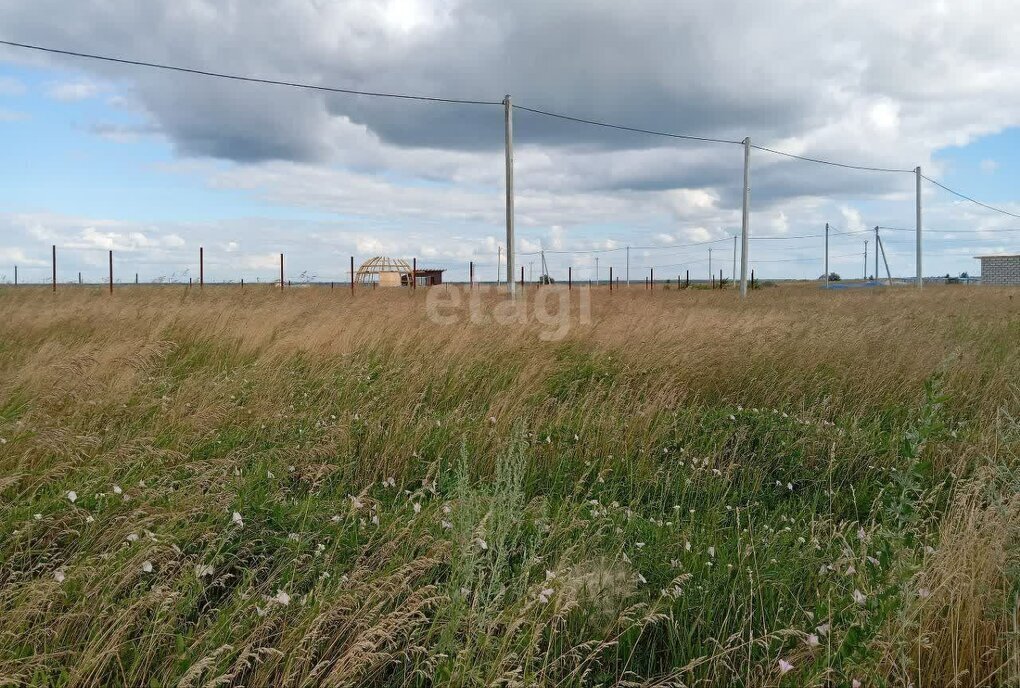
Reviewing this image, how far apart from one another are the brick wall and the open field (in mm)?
86010

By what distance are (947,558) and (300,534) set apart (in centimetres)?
276

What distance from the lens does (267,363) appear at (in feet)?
23.6

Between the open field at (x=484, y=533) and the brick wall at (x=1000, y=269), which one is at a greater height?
the brick wall at (x=1000, y=269)

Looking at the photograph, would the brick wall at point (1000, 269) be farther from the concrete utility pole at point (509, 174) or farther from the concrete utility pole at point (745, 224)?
the concrete utility pole at point (509, 174)

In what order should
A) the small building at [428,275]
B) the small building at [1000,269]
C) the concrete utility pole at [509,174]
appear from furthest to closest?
the small building at [1000,269] → the small building at [428,275] → the concrete utility pole at [509,174]

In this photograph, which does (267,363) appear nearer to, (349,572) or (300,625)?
(349,572)

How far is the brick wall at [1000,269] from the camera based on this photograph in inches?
3044

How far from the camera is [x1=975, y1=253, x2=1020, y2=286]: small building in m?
77.3

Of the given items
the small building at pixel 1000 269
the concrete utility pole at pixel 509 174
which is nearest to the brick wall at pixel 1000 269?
the small building at pixel 1000 269

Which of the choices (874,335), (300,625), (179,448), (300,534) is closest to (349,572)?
(300,534)

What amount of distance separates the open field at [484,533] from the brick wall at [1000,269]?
3386 inches

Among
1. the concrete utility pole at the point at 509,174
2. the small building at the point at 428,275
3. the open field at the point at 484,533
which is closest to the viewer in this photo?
the open field at the point at 484,533

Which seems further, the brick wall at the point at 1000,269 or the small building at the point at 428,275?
the brick wall at the point at 1000,269

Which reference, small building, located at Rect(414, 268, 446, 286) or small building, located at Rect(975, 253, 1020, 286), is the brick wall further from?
small building, located at Rect(414, 268, 446, 286)
